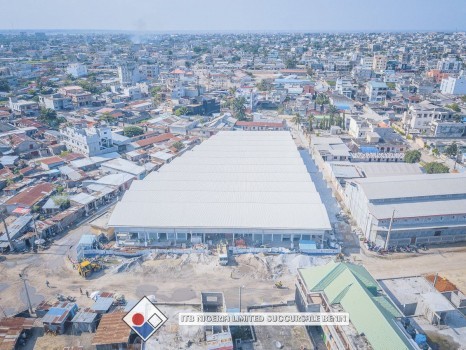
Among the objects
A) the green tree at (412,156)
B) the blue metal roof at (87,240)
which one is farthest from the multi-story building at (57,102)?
the green tree at (412,156)

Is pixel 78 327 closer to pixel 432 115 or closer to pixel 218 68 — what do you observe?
pixel 432 115

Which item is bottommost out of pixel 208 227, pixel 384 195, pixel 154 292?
pixel 154 292

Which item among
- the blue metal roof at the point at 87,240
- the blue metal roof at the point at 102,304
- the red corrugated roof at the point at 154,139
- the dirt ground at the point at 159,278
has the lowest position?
the dirt ground at the point at 159,278

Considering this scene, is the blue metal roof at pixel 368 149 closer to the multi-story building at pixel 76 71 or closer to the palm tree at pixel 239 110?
the palm tree at pixel 239 110

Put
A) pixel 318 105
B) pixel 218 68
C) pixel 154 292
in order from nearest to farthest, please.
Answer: pixel 154 292, pixel 318 105, pixel 218 68

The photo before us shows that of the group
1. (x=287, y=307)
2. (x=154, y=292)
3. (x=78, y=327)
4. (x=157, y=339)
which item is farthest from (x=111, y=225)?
(x=287, y=307)
